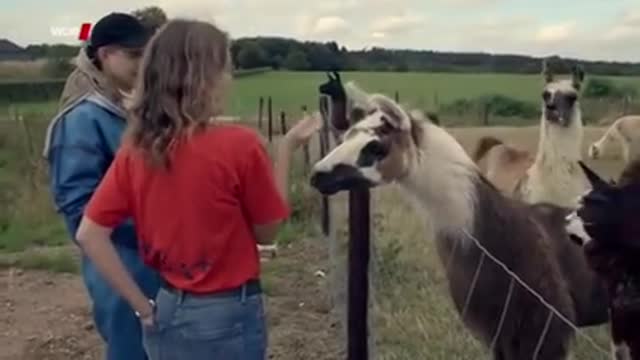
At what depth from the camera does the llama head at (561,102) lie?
9156mm

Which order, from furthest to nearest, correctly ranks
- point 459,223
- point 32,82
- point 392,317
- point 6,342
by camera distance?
point 32,82 → point 6,342 → point 392,317 → point 459,223

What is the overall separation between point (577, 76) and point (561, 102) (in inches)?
29.5

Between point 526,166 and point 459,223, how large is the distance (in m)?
5.41

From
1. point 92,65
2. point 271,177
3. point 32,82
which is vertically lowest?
point 32,82

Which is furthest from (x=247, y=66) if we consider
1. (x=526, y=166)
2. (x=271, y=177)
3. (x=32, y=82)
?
(x=32, y=82)

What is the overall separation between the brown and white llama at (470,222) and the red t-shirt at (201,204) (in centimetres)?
207

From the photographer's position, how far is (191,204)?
10.8 ft

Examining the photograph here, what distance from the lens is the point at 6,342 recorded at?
312 inches

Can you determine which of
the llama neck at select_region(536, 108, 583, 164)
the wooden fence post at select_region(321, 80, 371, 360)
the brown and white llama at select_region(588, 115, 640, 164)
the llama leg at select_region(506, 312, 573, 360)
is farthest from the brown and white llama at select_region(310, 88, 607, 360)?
the brown and white llama at select_region(588, 115, 640, 164)

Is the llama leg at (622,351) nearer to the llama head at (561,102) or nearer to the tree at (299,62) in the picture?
the tree at (299,62)

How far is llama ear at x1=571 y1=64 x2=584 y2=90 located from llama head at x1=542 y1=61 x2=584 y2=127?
0.15 feet

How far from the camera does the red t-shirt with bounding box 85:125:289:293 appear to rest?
3.28 metres

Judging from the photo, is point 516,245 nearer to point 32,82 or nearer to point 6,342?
point 6,342

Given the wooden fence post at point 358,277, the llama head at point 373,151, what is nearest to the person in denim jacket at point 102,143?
the wooden fence post at point 358,277
